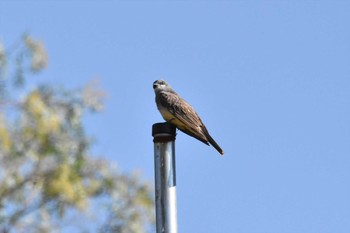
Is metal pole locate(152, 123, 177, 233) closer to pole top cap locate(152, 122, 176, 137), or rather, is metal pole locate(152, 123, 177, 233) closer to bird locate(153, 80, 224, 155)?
pole top cap locate(152, 122, 176, 137)

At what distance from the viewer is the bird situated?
8.73m

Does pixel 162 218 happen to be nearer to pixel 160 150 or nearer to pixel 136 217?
pixel 160 150

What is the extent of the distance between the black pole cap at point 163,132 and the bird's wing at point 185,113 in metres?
2.05

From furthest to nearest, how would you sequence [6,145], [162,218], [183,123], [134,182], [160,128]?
1. [134,182]
2. [6,145]
3. [183,123]
4. [160,128]
5. [162,218]

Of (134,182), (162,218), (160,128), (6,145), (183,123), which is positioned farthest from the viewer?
(134,182)

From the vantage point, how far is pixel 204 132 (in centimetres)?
891

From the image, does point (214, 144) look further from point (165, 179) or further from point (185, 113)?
point (165, 179)

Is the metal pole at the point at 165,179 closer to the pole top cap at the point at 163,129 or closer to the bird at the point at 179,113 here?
the pole top cap at the point at 163,129

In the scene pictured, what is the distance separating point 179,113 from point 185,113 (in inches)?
3.0

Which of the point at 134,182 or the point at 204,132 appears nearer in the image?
the point at 204,132

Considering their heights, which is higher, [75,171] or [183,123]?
[75,171]

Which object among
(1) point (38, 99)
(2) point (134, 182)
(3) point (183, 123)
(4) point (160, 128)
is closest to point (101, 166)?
(2) point (134, 182)

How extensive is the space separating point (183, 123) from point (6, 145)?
27.5 feet

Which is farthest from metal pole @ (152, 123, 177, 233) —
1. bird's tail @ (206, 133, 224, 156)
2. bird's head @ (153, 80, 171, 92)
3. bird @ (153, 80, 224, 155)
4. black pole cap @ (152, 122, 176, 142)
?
bird's head @ (153, 80, 171, 92)
